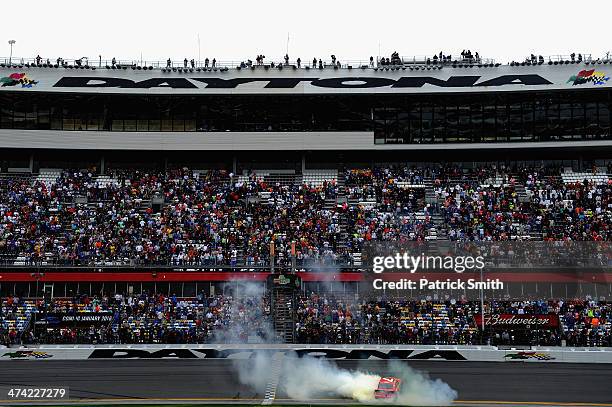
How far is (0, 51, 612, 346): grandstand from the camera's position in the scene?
49.4 m

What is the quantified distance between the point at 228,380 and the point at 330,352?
6.40 meters

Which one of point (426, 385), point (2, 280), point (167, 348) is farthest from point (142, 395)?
point (2, 280)

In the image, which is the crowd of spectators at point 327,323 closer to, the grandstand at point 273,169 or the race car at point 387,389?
the grandstand at point 273,169

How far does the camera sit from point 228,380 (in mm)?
35969

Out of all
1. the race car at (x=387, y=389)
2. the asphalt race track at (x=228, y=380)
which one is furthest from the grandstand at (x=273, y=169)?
the race car at (x=387, y=389)

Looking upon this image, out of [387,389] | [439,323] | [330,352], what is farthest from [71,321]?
[387,389]

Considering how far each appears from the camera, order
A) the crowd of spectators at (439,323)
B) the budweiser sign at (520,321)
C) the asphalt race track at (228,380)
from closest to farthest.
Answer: the asphalt race track at (228,380)
the crowd of spectators at (439,323)
the budweiser sign at (520,321)

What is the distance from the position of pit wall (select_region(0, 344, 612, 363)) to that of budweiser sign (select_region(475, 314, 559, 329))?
2.90 metres

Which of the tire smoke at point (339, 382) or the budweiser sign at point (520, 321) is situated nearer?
the tire smoke at point (339, 382)

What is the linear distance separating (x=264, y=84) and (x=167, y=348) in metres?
23.8

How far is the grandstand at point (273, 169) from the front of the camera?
4938cm

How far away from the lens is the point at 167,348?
137 ft

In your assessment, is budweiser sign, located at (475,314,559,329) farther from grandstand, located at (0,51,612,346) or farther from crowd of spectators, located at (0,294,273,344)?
crowd of spectators, located at (0,294,273,344)

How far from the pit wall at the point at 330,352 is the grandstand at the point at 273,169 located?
6360mm
